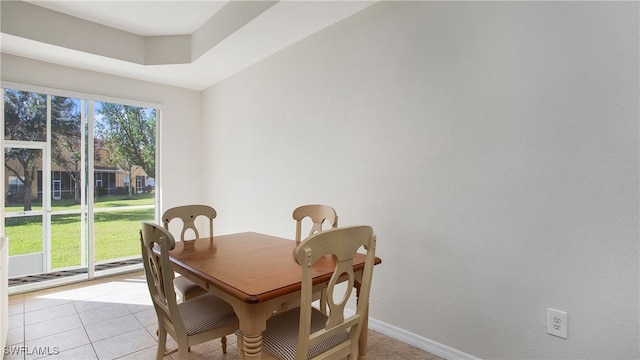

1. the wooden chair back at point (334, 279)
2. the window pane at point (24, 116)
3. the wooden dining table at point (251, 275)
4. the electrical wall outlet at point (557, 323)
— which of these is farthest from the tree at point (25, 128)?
the electrical wall outlet at point (557, 323)

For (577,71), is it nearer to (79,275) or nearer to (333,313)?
(333,313)

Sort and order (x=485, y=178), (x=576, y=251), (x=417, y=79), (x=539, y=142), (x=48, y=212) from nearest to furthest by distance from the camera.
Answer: (x=576, y=251) → (x=539, y=142) → (x=485, y=178) → (x=417, y=79) → (x=48, y=212)

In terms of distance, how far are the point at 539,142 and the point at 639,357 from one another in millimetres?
1056

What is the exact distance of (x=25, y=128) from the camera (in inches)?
132

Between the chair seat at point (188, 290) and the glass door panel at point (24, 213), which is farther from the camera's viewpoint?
the glass door panel at point (24, 213)

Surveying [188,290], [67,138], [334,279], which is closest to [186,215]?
[188,290]

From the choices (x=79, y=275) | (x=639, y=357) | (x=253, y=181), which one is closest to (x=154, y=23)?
(x=253, y=181)

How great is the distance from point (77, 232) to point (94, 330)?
1.75 metres

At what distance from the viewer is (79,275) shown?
3.67 meters

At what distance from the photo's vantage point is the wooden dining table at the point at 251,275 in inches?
51.9

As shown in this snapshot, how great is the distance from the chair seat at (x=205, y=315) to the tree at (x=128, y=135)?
295 cm

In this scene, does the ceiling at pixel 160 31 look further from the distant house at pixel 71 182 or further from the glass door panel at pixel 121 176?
the distant house at pixel 71 182

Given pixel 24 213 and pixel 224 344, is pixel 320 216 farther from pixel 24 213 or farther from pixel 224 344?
pixel 24 213

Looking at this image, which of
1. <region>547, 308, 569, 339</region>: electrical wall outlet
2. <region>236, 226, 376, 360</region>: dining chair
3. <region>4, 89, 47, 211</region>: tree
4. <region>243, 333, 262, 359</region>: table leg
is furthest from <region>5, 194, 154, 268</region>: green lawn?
<region>547, 308, 569, 339</region>: electrical wall outlet
